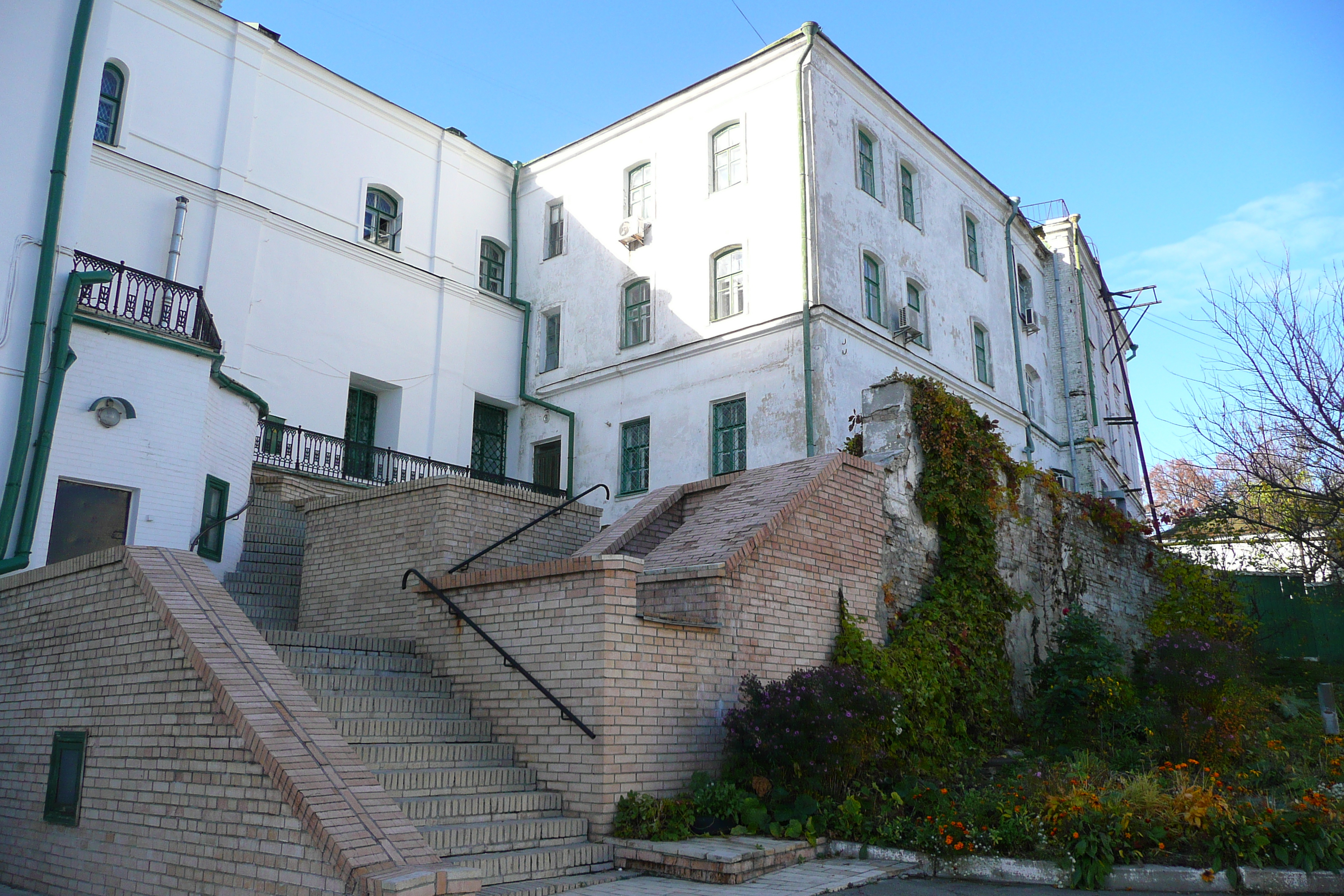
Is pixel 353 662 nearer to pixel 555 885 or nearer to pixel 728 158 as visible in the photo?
pixel 555 885

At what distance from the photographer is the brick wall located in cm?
1064

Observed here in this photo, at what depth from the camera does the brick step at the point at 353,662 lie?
28.0 ft

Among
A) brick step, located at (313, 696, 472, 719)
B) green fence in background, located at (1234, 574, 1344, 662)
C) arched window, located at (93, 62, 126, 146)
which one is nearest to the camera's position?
brick step, located at (313, 696, 472, 719)

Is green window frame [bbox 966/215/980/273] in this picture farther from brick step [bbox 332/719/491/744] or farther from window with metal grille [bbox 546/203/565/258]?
brick step [bbox 332/719/491/744]

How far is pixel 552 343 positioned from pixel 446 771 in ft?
56.1

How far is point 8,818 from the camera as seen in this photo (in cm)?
765

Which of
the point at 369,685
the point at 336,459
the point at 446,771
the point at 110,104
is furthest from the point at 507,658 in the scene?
the point at 110,104

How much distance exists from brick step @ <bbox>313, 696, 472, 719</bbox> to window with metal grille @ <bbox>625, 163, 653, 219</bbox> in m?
15.5

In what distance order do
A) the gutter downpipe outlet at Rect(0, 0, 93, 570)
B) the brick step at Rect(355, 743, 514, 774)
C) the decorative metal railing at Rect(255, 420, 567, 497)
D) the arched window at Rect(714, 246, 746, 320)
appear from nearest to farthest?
the brick step at Rect(355, 743, 514, 774) < the gutter downpipe outlet at Rect(0, 0, 93, 570) < the decorative metal railing at Rect(255, 420, 567, 497) < the arched window at Rect(714, 246, 746, 320)

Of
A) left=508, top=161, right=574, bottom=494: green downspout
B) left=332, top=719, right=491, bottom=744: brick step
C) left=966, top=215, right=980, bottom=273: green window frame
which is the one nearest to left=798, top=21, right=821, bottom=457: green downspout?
left=508, top=161, right=574, bottom=494: green downspout

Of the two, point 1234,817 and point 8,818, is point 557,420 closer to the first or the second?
point 8,818

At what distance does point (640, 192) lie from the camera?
22.6 m

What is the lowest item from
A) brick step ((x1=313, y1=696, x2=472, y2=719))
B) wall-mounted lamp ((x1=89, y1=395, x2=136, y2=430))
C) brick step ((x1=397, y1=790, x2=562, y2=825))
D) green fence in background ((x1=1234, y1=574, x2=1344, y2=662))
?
brick step ((x1=397, y1=790, x2=562, y2=825))

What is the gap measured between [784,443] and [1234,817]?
11.9 m
